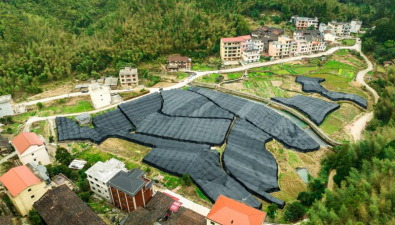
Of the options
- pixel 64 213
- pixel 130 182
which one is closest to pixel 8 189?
pixel 64 213

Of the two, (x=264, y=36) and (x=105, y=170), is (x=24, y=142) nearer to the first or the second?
(x=105, y=170)

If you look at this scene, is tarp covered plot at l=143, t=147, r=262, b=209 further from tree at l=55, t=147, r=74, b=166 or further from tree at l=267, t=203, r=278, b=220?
tree at l=55, t=147, r=74, b=166

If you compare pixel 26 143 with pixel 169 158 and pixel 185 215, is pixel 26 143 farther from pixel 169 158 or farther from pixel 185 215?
pixel 185 215

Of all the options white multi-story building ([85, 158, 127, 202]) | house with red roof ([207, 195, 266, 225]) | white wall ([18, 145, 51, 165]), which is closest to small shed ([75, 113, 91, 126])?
white wall ([18, 145, 51, 165])

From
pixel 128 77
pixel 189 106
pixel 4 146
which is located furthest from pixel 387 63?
pixel 4 146

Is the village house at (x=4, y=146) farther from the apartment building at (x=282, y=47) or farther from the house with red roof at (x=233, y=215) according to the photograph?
the apartment building at (x=282, y=47)

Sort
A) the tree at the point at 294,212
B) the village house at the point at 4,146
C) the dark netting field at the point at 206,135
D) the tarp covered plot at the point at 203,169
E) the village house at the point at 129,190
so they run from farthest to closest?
the village house at the point at 4,146
the dark netting field at the point at 206,135
the tarp covered plot at the point at 203,169
the tree at the point at 294,212
the village house at the point at 129,190

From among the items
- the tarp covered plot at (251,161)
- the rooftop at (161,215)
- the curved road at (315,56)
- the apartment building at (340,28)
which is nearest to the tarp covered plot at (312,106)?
the curved road at (315,56)

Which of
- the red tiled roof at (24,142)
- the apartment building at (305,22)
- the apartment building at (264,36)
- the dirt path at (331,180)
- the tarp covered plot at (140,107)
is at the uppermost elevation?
the apartment building at (305,22)
